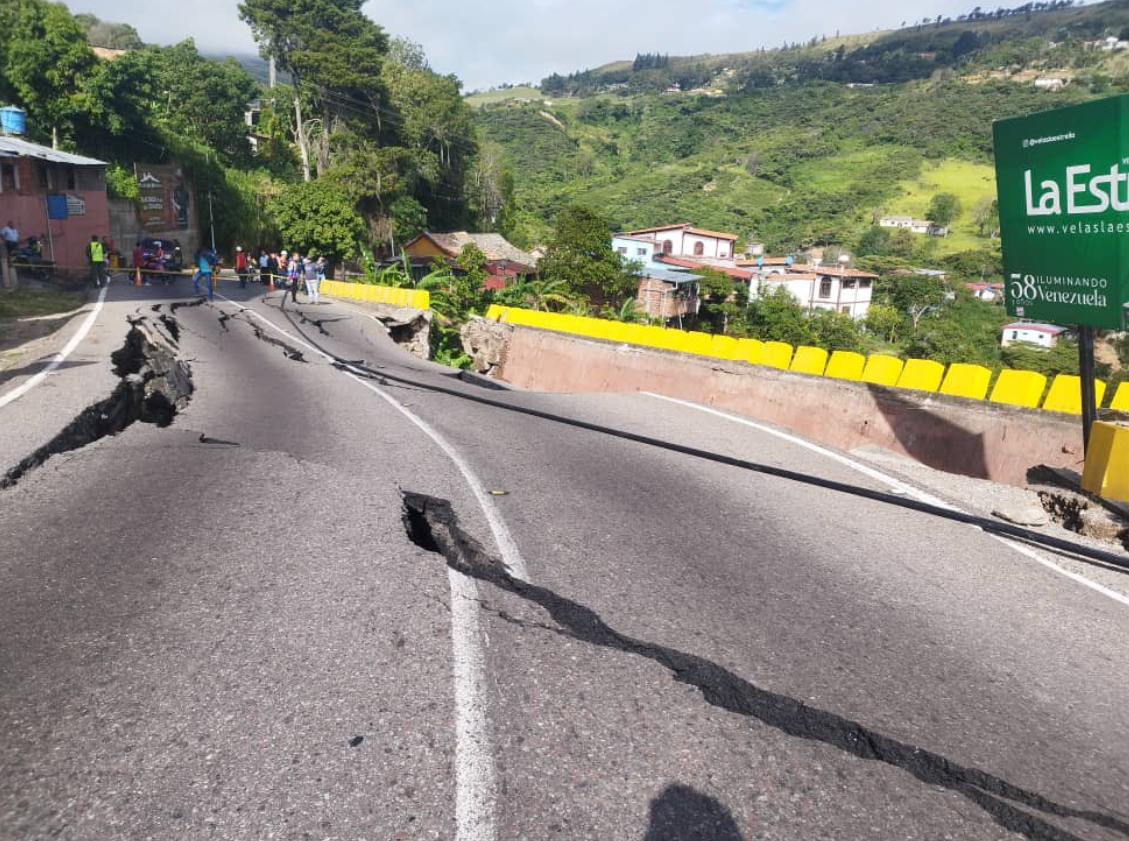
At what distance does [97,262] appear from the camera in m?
23.9

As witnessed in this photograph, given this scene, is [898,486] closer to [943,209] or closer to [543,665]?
[543,665]

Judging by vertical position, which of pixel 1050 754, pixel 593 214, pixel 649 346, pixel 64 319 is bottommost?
pixel 1050 754

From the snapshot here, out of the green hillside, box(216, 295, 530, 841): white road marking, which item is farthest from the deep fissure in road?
the green hillside

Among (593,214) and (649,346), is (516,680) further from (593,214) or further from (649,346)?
(593,214)

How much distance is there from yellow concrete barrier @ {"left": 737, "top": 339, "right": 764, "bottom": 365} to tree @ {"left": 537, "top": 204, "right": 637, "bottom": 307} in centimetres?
3323

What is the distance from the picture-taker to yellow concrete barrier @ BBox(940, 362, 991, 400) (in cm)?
1058

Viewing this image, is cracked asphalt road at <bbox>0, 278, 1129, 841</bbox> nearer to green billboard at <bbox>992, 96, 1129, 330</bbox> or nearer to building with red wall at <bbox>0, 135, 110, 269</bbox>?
green billboard at <bbox>992, 96, 1129, 330</bbox>

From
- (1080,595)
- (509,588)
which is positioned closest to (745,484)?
(1080,595)

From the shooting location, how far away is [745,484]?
7590 mm

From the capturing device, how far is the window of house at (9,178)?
955 inches

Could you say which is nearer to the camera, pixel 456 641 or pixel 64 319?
pixel 456 641

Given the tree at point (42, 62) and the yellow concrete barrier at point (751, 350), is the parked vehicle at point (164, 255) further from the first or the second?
the yellow concrete barrier at point (751, 350)

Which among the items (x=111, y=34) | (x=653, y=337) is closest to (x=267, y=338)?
(x=653, y=337)

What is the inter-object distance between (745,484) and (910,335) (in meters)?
66.6
